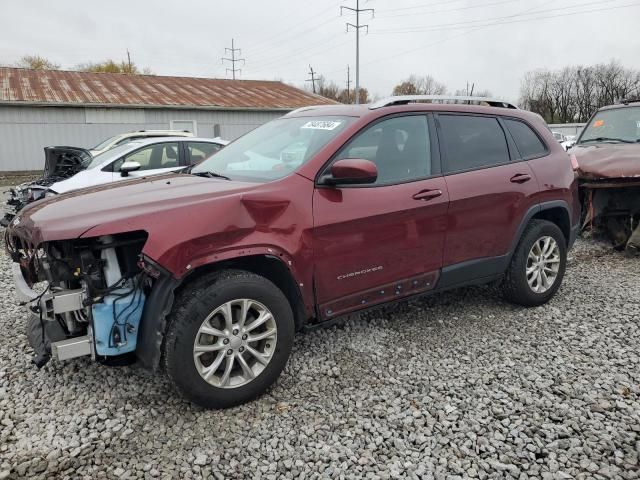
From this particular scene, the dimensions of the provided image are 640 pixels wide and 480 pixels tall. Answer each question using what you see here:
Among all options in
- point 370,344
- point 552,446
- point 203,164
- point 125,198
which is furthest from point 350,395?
point 203,164

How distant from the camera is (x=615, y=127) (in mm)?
7668

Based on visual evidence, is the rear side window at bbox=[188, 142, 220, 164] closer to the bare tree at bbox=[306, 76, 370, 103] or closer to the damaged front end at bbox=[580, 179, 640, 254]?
the damaged front end at bbox=[580, 179, 640, 254]

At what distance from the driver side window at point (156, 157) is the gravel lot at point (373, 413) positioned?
473 cm

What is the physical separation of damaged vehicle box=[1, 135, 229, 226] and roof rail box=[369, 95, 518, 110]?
461 cm

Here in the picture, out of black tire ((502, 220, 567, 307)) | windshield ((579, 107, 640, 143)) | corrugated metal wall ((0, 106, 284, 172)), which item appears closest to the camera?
black tire ((502, 220, 567, 307))

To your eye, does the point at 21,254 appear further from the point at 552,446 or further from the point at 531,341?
the point at 531,341

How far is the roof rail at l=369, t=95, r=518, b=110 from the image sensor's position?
12.5 ft

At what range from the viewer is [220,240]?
9.36ft

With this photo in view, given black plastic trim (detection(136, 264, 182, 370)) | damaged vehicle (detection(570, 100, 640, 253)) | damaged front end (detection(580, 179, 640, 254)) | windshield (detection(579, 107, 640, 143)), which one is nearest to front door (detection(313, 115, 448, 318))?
black plastic trim (detection(136, 264, 182, 370))

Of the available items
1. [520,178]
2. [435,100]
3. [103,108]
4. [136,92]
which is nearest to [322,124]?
[435,100]

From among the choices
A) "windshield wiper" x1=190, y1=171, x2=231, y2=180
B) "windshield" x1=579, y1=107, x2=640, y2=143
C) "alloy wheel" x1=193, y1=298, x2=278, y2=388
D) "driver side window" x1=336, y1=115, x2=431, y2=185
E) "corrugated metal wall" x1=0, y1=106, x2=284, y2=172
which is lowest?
"alloy wheel" x1=193, y1=298, x2=278, y2=388

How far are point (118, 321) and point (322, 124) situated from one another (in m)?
2.02

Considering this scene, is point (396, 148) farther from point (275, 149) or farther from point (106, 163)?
point (106, 163)

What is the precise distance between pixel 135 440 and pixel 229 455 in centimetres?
57
